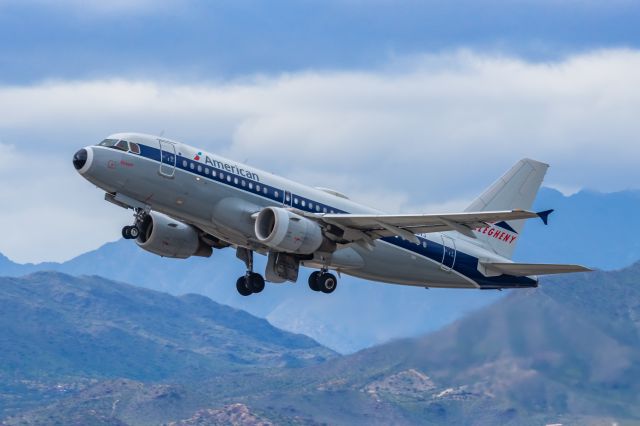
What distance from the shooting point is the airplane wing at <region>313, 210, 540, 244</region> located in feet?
183

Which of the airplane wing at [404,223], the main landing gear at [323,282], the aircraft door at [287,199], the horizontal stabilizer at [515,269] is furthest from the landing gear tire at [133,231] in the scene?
the horizontal stabilizer at [515,269]

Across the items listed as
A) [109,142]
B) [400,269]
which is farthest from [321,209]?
[109,142]

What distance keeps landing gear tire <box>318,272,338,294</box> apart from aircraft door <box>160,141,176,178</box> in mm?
8881

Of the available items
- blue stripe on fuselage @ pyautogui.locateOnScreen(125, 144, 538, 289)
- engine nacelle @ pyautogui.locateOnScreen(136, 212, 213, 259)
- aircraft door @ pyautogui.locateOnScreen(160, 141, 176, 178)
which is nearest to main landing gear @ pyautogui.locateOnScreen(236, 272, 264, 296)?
engine nacelle @ pyautogui.locateOnScreen(136, 212, 213, 259)

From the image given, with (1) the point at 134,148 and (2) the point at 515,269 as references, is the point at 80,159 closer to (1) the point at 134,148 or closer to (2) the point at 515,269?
(1) the point at 134,148

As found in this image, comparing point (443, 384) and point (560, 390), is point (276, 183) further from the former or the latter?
point (443, 384)

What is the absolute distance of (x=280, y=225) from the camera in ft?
189

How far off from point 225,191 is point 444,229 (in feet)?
31.3

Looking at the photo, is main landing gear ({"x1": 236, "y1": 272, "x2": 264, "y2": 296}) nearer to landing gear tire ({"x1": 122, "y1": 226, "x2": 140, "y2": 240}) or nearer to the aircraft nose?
landing gear tire ({"x1": 122, "y1": 226, "x2": 140, "y2": 240})

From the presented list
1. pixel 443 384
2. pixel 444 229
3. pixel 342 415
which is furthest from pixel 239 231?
pixel 342 415

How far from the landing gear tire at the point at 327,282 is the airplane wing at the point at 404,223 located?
7.41 ft

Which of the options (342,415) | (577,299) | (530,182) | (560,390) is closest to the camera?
(530,182)

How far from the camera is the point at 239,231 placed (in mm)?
58281

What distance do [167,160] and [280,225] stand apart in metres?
5.49
